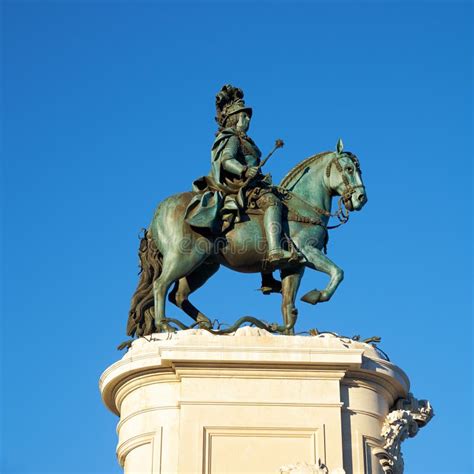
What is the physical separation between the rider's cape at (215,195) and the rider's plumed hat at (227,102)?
64 centimetres

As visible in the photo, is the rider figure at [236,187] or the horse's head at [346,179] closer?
the rider figure at [236,187]

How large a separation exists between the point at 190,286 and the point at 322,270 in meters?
2.50


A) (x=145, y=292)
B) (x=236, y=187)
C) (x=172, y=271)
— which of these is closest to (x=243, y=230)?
(x=236, y=187)

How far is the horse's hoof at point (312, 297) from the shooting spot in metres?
25.5

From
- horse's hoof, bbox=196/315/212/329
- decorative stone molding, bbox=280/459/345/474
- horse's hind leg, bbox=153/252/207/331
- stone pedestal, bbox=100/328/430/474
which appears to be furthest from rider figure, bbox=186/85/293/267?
decorative stone molding, bbox=280/459/345/474

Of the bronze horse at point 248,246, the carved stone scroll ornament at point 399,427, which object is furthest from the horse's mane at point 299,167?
the carved stone scroll ornament at point 399,427

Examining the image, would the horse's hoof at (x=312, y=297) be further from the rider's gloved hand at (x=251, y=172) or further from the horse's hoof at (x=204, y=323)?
the rider's gloved hand at (x=251, y=172)

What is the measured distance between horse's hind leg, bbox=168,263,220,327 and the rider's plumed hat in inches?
115

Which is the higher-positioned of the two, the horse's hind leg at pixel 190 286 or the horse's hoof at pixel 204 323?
the horse's hind leg at pixel 190 286

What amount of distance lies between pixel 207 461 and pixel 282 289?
3.97 metres

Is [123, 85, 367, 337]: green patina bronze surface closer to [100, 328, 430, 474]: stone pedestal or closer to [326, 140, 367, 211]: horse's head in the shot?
[326, 140, 367, 211]: horse's head

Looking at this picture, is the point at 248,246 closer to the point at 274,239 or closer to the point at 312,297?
the point at 274,239

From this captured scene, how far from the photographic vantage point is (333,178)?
1041 inches

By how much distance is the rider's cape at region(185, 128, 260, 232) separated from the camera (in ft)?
83.3
